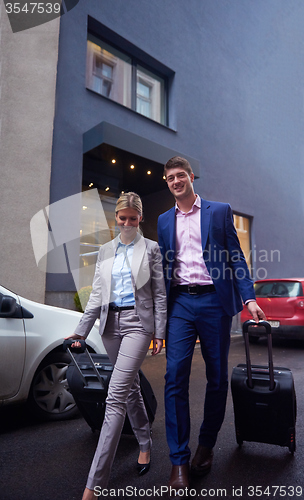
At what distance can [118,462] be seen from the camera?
2.72 meters

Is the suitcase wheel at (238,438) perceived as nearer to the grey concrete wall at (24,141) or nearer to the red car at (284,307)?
the red car at (284,307)

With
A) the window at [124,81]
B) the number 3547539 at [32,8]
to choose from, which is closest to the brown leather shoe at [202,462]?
the window at [124,81]

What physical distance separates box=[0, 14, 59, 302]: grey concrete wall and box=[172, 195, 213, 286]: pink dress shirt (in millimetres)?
5040

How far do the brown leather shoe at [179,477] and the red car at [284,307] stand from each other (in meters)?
5.65

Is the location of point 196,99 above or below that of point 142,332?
above

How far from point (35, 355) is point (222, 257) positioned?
205cm

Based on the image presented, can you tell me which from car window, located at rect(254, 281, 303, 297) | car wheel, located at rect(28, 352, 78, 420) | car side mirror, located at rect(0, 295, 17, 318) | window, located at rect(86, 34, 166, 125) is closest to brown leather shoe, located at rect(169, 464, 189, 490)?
car wheel, located at rect(28, 352, 78, 420)

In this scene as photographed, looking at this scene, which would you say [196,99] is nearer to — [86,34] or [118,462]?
[86,34]

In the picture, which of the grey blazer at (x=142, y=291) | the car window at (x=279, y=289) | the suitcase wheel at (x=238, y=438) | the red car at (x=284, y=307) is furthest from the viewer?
the car window at (x=279, y=289)

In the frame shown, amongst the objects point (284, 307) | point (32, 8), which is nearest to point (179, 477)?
point (284, 307)

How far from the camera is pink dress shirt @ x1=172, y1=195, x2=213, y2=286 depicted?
8.68ft

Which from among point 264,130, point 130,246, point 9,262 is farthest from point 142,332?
point 264,130

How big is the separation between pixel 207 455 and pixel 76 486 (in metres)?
0.93

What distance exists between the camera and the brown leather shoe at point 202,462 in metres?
2.50
